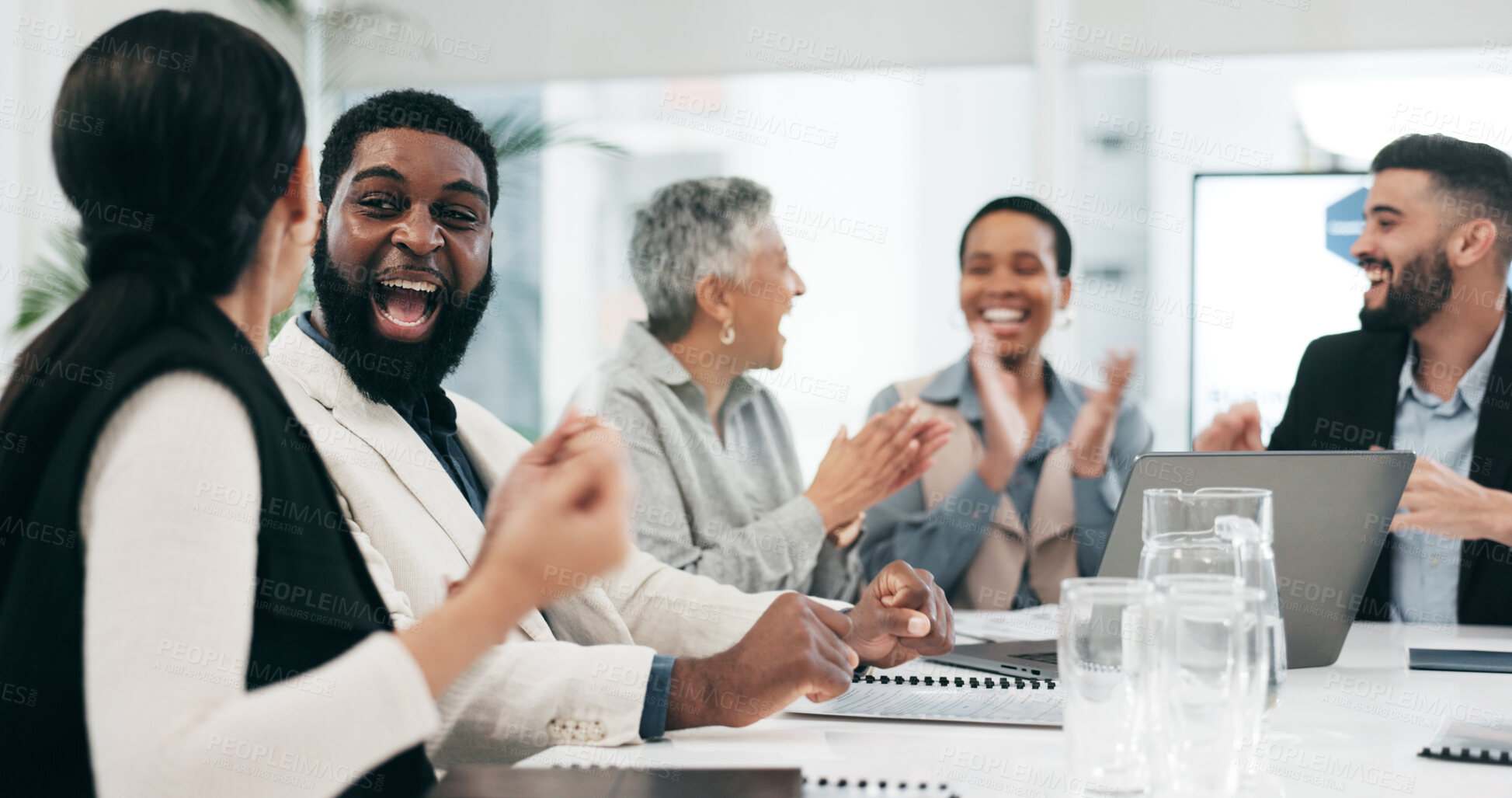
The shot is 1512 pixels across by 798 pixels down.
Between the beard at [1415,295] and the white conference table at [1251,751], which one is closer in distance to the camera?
the white conference table at [1251,751]

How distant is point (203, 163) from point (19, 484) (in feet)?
0.84

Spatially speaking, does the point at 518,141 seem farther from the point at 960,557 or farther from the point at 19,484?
the point at 19,484

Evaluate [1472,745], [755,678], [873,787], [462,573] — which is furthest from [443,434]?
[1472,745]

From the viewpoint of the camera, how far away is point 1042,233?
3.07 m

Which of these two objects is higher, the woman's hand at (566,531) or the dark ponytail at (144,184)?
the dark ponytail at (144,184)

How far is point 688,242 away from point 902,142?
1.47 metres

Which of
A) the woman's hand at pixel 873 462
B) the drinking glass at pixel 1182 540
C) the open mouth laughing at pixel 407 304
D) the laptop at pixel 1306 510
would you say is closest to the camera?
the drinking glass at pixel 1182 540

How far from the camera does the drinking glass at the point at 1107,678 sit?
0.95 m

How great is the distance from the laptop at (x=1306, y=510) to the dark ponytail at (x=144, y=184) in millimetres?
1059

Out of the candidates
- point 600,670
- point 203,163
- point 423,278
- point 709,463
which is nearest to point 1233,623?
point 600,670

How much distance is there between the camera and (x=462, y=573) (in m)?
1.48

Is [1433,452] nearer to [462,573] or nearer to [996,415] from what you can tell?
[996,415]

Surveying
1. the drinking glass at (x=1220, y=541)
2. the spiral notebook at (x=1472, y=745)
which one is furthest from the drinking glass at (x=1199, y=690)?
the spiral notebook at (x=1472, y=745)

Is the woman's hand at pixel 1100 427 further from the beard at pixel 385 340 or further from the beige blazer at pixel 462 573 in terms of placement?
the beard at pixel 385 340
